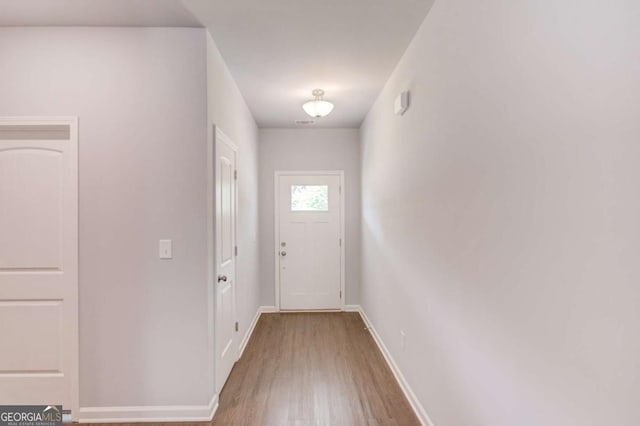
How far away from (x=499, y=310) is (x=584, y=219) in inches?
21.9

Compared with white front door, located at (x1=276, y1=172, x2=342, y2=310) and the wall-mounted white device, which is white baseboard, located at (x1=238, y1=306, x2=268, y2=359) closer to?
white front door, located at (x1=276, y1=172, x2=342, y2=310)

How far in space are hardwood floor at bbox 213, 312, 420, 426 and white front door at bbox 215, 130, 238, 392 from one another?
8.9 inches

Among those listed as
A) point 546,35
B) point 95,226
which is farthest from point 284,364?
point 546,35

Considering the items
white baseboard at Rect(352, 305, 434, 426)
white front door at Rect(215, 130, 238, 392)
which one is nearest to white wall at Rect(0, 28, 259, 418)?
white front door at Rect(215, 130, 238, 392)

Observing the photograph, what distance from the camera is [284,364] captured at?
3127mm

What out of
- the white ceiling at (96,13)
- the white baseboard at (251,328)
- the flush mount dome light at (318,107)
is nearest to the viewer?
the white ceiling at (96,13)

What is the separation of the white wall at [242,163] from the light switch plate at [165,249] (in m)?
0.42

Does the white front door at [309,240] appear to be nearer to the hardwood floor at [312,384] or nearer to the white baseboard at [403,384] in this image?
the hardwood floor at [312,384]

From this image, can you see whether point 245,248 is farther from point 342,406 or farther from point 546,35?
point 546,35

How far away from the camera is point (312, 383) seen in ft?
9.07

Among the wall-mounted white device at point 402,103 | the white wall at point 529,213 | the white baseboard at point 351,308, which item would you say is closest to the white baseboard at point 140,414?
the white wall at point 529,213

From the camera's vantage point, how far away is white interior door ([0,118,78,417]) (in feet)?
7.42

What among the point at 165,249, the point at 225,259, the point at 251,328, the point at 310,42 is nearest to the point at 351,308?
the point at 251,328

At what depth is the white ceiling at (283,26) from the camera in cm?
206
